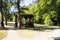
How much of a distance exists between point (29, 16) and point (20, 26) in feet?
19.3

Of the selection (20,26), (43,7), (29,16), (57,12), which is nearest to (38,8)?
(43,7)

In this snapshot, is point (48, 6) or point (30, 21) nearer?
point (30, 21)

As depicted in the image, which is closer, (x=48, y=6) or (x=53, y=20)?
(x=48, y=6)

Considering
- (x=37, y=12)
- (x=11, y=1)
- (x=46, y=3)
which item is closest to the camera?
(x=11, y=1)

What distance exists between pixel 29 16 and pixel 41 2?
8919mm

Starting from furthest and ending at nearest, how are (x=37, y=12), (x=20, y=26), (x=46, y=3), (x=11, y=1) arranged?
(x=37, y=12) < (x=46, y=3) < (x=11, y=1) < (x=20, y=26)

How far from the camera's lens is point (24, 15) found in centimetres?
4156

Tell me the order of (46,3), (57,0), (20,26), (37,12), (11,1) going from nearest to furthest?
(20,26) → (11,1) → (57,0) → (46,3) → (37,12)

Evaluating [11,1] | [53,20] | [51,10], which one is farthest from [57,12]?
[11,1]

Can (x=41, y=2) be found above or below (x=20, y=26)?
above

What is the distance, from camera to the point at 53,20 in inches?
2104

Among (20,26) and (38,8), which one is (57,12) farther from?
(20,26)

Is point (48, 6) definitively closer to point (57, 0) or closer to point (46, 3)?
point (46, 3)

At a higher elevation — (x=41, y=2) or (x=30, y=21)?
(x=41, y=2)
